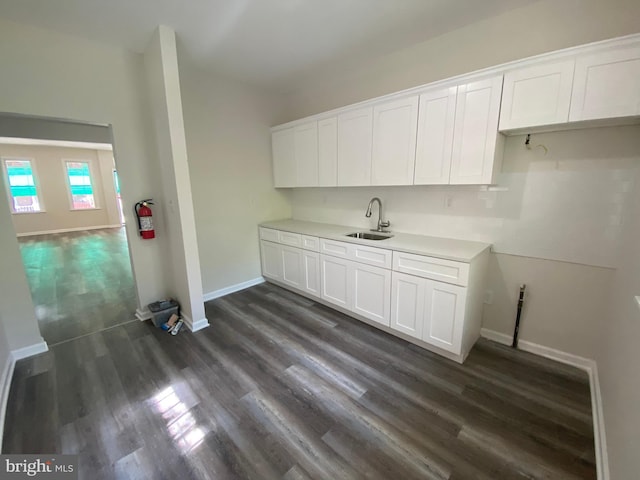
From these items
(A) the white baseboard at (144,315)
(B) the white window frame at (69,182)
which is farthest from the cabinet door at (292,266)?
(B) the white window frame at (69,182)

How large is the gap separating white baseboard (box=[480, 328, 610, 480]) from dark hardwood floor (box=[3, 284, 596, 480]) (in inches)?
2.3

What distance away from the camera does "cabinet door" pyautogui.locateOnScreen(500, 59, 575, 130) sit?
1.78 meters

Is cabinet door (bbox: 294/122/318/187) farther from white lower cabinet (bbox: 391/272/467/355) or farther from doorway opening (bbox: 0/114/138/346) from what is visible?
doorway opening (bbox: 0/114/138/346)

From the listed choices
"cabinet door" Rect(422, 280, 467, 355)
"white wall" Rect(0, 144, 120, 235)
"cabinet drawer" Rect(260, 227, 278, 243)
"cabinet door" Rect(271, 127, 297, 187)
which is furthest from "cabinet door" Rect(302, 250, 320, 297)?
"white wall" Rect(0, 144, 120, 235)

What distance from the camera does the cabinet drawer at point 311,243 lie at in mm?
3148

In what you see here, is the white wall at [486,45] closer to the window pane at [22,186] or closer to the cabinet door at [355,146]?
the cabinet door at [355,146]

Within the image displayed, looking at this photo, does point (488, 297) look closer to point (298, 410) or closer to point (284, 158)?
point (298, 410)

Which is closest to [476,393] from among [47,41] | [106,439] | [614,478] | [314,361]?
[614,478]


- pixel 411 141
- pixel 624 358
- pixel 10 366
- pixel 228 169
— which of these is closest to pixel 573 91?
pixel 411 141

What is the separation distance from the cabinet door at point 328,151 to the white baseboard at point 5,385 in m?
3.25

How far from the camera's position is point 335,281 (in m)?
3.04

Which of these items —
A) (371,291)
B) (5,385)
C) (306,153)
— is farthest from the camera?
(306,153)

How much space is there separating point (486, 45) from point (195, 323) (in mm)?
3793

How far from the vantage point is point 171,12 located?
Answer: 210cm
